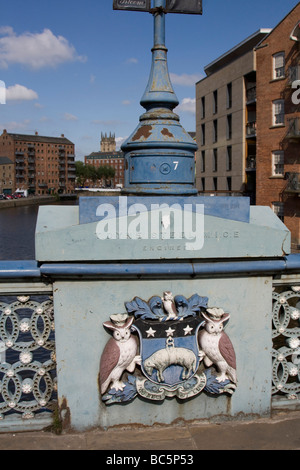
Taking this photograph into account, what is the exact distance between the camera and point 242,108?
36.0m

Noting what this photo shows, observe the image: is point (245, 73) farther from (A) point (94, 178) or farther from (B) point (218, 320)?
(A) point (94, 178)

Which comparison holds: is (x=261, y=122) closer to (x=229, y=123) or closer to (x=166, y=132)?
(x=229, y=123)

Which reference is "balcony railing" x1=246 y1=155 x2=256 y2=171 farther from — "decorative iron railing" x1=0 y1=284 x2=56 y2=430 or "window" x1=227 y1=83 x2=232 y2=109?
"decorative iron railing" x1=0 y1=284 x2=56 y2=430

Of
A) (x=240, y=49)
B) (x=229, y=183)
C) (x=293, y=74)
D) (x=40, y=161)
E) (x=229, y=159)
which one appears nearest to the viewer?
(x=293, y=74)

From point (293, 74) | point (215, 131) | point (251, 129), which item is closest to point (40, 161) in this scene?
point (215, 131)

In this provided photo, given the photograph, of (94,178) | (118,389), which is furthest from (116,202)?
(94,178)

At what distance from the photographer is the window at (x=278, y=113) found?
97.7ft

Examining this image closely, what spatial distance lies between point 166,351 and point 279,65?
98.9ft

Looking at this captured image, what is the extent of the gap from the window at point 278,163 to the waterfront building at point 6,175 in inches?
4139

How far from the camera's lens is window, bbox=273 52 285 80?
2919 cm

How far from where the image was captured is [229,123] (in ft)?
128

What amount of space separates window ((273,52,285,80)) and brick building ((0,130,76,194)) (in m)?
105

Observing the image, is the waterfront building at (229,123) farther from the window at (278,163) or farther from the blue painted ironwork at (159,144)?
the blue painted ironwork at (159,144)

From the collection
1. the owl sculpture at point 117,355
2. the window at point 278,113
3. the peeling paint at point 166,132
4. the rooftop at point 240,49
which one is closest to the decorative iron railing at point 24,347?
the owl sculpture at point 117,355
